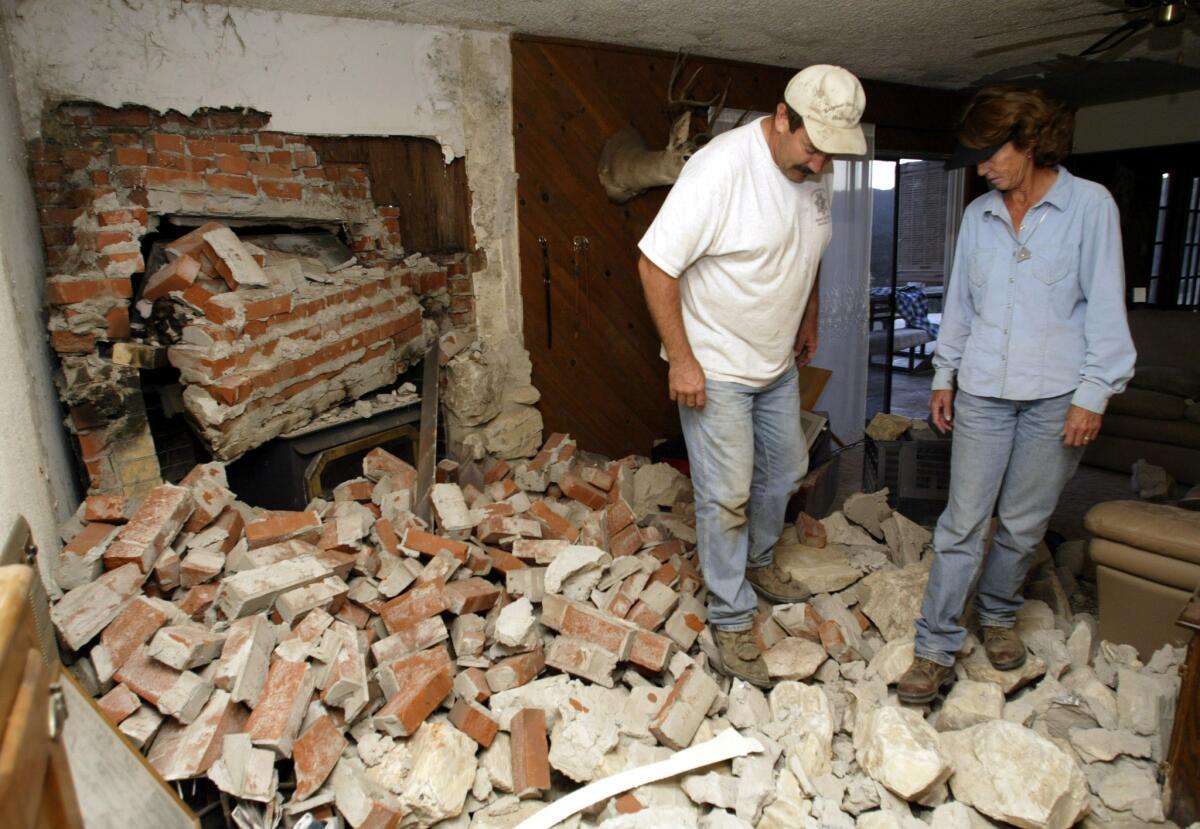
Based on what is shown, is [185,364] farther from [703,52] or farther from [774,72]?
[774,72]

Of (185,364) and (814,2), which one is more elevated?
(814,2)

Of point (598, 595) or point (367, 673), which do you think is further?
point (598, 595)

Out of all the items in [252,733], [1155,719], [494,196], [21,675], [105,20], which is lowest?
[1155,719]

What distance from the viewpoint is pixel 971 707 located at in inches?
81.6

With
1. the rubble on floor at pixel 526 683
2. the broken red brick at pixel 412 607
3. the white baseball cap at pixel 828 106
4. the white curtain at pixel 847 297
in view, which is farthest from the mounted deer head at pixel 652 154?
the broken red brick at pixel 412 607

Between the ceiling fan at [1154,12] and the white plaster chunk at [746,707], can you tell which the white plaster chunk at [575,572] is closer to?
the white plaster chunk at [746,707]

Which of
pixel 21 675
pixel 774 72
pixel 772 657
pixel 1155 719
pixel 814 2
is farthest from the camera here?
pixel 774 72

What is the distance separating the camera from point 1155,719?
201 centimetres

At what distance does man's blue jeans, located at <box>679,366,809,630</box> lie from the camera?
7.04ft

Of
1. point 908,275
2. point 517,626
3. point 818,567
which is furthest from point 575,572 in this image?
point 908,275

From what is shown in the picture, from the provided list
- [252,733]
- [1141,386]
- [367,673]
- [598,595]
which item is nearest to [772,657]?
[598,595]

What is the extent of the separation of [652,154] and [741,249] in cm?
179

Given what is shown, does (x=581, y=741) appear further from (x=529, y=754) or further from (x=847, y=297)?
(x=847, y=297)

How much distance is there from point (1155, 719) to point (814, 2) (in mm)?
2782
